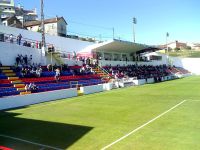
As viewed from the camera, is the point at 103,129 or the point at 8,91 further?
the point at 8,91

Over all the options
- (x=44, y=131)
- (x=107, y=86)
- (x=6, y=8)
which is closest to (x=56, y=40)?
(x=107, y=86)

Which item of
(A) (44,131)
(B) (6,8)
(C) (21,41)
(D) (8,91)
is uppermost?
(B) (6,8)

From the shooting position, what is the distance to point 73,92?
28.9m

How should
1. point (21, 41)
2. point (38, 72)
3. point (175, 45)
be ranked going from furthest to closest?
point (175, 45) → point (21, 41) → point (38, 72)

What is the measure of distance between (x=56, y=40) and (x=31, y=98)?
21154 millimetres

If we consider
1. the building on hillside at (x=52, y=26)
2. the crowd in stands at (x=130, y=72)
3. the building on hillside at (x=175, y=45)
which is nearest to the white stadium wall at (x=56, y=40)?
the crowd in stands at (x=130, y=72)

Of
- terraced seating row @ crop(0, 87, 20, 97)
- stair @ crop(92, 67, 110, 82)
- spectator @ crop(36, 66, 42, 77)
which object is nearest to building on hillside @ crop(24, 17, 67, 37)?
stair @ crop(92, 67, 110, 82)

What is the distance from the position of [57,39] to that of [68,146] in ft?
115

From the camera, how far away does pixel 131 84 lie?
1725 inches

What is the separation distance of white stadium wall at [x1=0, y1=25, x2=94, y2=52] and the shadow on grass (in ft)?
71.0

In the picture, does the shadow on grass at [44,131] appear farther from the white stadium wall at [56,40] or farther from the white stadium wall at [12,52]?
the white stadium wall at [56,40]

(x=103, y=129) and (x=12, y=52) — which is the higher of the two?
(x=12, y=52)

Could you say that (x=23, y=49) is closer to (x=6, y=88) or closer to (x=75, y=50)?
(x=6, y=88)

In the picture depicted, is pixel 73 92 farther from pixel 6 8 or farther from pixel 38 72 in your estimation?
pixel 6 8
